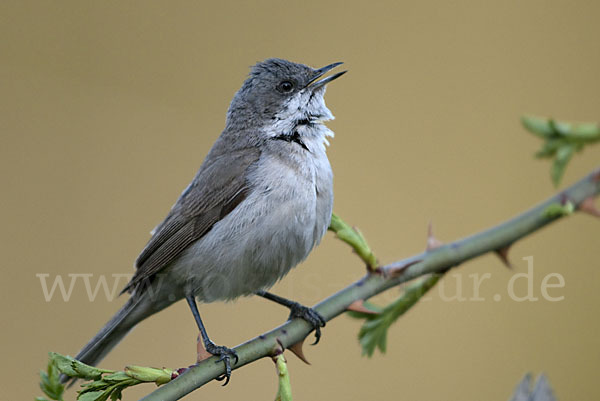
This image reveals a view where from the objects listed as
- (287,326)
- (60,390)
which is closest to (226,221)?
(287,326)

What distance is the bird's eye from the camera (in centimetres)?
279

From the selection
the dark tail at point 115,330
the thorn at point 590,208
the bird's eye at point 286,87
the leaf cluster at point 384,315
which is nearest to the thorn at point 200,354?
the leaf cluster at point 384,315

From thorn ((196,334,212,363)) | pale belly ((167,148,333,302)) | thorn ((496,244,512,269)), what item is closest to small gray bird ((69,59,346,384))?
pale belly ((167,148,333,302))

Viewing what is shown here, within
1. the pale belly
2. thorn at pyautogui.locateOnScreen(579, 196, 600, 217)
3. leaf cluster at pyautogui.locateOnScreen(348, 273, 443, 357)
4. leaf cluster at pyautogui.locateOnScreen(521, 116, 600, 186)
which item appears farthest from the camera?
the pale belly

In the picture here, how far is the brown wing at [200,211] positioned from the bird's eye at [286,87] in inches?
16.2

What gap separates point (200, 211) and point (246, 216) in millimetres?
274

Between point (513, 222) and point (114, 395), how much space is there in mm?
783

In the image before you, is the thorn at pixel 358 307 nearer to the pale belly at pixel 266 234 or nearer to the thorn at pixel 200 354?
the thorn at pixel 200 354

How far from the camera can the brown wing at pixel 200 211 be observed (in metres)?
2.40

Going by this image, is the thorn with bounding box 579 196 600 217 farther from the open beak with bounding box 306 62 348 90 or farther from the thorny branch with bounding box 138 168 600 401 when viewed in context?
the open beak with bounding box 306 62 348 90

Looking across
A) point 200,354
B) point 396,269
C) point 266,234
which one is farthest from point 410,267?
point 266,234

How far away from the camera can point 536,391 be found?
93 cm

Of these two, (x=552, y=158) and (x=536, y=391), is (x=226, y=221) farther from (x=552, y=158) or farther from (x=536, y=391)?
(x=552, y=158)

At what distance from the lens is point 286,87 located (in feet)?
9.20
